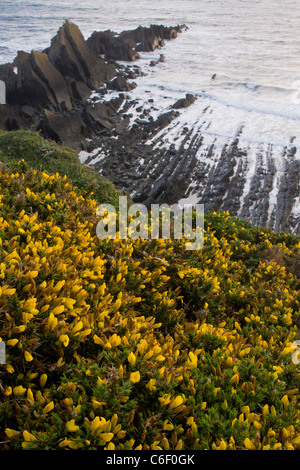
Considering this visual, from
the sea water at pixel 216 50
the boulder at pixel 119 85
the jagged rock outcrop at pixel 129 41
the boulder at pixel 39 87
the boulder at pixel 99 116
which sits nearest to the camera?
the boulder at pixel 99 116

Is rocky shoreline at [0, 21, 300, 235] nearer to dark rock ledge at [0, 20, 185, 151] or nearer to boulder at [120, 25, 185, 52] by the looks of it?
dark rock ledge at [0, 20, 185, 151]

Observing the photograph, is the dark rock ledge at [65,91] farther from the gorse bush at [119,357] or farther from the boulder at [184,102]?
the gorse bush at [119,357]

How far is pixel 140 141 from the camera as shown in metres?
20.2

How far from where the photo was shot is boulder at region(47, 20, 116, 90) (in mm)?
27172

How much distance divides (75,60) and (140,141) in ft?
44.4

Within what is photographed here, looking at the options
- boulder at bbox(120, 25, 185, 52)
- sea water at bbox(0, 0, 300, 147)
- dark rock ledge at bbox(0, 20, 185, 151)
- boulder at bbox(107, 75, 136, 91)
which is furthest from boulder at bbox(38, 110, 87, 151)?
boulder at bbox(120, 25, 185, 52)

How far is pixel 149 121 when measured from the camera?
2230 centimetres

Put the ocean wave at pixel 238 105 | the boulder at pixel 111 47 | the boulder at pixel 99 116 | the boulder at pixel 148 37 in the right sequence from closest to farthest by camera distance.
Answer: the boulder at pixel 99 116, the ocean wave at pixel 238 105, the boulder at pixel 111 47, the boulder at pixel 148 37

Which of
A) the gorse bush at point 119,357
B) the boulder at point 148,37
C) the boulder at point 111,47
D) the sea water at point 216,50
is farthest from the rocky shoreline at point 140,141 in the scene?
the boulder at point 148,37

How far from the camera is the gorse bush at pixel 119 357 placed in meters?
2.21

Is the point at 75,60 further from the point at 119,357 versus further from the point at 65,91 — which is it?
the point at 119,357

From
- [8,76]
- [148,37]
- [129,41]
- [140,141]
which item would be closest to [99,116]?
[140,141]

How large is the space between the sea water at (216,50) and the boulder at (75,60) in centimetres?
391

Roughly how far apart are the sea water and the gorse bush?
738 inches
